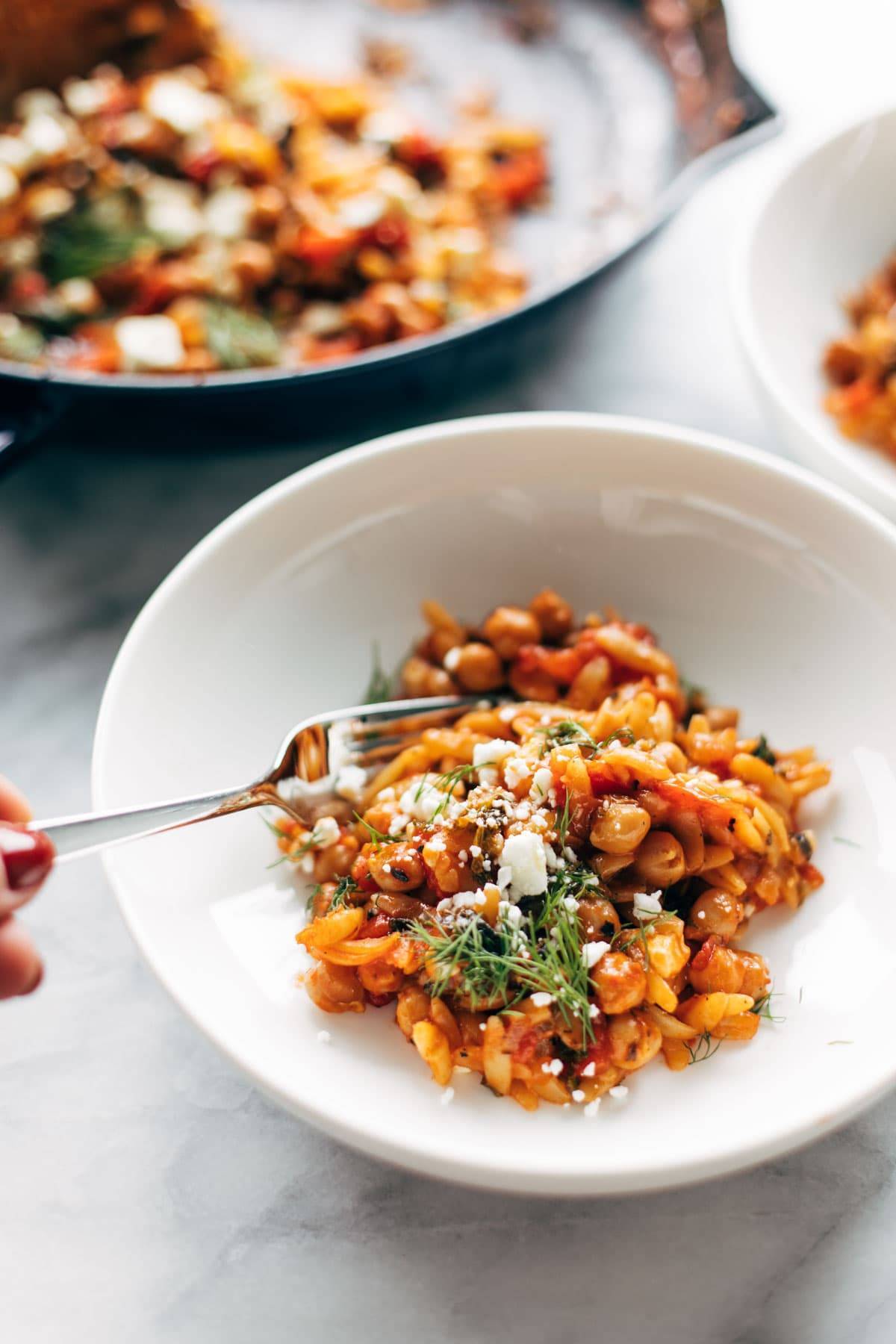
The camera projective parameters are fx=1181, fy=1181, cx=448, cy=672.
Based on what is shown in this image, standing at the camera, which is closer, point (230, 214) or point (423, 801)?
point (423, 801)

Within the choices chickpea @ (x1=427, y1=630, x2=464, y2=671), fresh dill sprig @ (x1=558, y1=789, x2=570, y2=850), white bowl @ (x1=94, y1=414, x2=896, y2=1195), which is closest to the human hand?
white bowl @ (x1=94, y1=414, x2=896, y2=1195)

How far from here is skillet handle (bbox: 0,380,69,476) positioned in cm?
168

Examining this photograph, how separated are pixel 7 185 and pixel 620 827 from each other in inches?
67.2

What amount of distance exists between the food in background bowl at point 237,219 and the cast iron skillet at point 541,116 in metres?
0.11

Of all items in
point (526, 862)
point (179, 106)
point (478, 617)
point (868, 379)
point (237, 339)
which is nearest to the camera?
point (526, 862)

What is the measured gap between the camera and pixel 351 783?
1.47m

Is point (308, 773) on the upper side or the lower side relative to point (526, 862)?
lower

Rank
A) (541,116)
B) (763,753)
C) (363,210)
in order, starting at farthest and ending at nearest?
(541,116)
(363,210)
(763,753)

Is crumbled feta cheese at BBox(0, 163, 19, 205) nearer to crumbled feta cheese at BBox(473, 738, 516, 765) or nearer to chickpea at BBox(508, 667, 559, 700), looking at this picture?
chickpea at BBox(508, 667, 559, 700)

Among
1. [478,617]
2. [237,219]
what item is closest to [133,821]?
[478,617]

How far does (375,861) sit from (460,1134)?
11.5 inches

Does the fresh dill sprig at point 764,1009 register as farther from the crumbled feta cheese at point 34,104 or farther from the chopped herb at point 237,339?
the crumbled feta cheese at point 34,104

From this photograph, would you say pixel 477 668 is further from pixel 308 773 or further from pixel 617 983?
pixel 617 983

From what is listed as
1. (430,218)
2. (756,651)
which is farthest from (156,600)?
(430,218)
